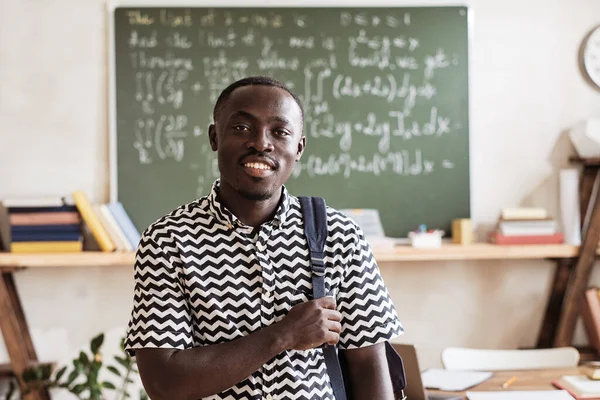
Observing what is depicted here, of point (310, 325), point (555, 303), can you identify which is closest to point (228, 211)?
point (310, 325)

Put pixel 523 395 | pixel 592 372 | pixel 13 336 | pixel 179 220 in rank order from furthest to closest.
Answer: pixel 13 336 < pixel 592 372 < pixel 523 395 < pixel 179 220

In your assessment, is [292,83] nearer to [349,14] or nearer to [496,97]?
[349,14]

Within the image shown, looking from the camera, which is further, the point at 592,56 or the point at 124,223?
the point at 592,56

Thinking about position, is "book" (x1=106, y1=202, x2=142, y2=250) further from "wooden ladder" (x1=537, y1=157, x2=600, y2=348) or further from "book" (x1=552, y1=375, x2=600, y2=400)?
"wooden ladder" (x1=537, y1=157, x2=600, y2=348)

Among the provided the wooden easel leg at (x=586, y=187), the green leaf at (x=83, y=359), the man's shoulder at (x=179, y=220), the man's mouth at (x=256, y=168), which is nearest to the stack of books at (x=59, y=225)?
the green leaf at (x=83, y=359)

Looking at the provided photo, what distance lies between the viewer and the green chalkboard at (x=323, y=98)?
3006 millimetres

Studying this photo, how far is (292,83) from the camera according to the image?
3033 millimetres

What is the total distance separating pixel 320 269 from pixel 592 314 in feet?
7.06

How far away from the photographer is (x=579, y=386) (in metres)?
1.90

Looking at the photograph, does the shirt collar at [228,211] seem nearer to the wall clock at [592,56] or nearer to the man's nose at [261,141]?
the man's nose at [261,141]

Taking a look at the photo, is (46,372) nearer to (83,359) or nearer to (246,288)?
(83,359)

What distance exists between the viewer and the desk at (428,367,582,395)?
1979mm

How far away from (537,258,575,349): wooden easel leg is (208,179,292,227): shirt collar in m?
2.22

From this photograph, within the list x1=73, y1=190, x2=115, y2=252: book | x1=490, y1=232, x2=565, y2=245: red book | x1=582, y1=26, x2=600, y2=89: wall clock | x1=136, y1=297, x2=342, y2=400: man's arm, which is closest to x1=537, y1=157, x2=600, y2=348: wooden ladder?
x1=490, y1=232, x2=565, y2=245: red book
